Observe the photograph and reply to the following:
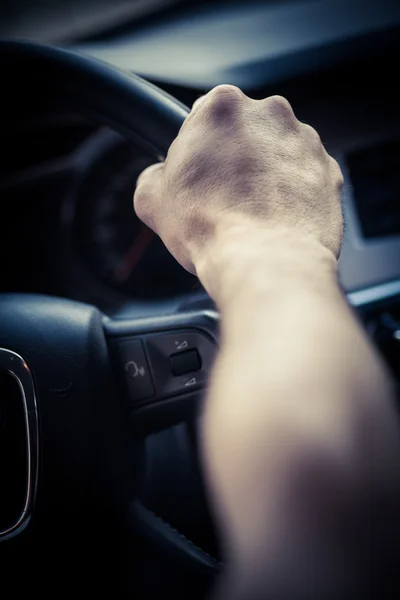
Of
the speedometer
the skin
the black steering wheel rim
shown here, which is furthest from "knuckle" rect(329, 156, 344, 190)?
the speedometer

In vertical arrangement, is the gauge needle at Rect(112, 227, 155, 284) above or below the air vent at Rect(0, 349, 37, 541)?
above

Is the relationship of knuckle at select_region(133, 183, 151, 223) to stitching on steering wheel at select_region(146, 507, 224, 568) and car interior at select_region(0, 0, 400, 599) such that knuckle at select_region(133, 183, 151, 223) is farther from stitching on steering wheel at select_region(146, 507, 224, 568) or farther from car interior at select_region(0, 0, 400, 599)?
stitching on steering wheel at select_region(146, 507, 224, 568)

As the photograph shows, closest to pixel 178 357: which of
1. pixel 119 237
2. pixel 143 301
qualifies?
pixel 143 301

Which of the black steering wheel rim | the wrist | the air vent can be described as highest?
the black steering wheel rim

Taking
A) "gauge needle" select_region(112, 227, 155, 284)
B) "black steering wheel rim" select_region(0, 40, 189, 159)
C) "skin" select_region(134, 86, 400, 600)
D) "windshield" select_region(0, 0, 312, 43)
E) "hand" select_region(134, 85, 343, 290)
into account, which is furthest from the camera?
"gauge needle" select_region(112, 227, 155, 284)

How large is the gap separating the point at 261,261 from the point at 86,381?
49cm

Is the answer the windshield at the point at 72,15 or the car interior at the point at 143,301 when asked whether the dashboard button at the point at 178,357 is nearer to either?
the car interior at the point at 143,301

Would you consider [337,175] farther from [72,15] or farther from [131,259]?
[72,15]

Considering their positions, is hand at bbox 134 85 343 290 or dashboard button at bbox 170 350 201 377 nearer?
hand at bbox 134 85 343 290

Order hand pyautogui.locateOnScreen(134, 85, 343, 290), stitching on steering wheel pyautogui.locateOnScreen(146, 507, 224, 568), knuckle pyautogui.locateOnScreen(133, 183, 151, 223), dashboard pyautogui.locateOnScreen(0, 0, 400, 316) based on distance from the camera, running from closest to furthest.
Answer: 1. hand pyautogui.locateOnScreen(134, 85, 343, 290)
2. knuckle pyautogui.locateOnScreen(133, 183, 151, 223)
3. stitching on steering wheel pyautogui.locateOnScreen(146, 507, 224, 568)
4. dashboard pyautogui.locateOnScreen(0, 0, 400, 316)

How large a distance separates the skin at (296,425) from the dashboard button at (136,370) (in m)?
0.41

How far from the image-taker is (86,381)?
0.86 m

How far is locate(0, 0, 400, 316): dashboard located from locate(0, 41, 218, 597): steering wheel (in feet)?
0.40

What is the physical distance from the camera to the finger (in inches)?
24.7
